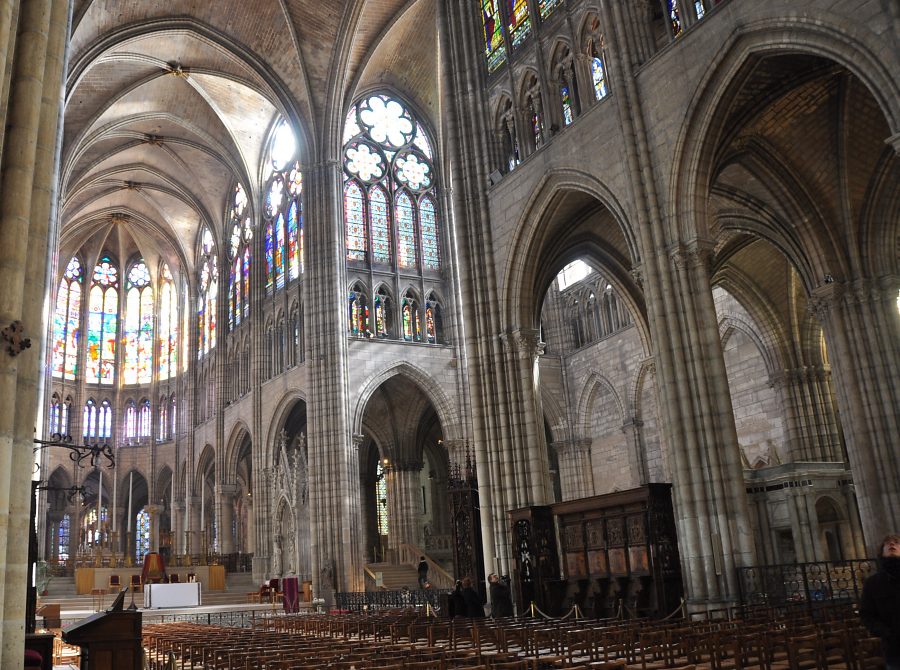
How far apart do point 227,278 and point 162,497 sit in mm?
15033

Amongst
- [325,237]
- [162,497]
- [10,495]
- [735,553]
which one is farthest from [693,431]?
[162,497]

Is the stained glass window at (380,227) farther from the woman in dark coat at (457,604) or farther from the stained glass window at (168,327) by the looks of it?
the stained glass window at (168,327)

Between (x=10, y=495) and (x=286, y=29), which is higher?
(x=286, y=29)

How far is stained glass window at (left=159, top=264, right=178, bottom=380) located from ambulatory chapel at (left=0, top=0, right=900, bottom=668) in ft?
4.00

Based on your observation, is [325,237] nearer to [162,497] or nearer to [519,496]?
[519,496]

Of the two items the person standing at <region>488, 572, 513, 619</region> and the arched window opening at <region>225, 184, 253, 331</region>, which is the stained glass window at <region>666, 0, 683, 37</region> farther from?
the arched window opening at <region>225, 184, 253, 331</region>

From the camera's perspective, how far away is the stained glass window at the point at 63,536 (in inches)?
1844

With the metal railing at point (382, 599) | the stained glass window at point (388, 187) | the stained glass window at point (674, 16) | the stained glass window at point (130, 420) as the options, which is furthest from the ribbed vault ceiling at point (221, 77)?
the stained glass window at point (674, 16)

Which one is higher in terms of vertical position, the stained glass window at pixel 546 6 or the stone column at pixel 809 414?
the stained glass window at pixel 546 6

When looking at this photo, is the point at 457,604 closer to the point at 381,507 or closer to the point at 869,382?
the point at 869,382

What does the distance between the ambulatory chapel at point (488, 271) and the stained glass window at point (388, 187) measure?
13 cm

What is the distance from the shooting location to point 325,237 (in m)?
29.3

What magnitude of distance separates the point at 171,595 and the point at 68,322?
90.9 feet

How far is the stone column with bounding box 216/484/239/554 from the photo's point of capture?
37.2 metres
